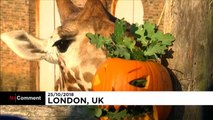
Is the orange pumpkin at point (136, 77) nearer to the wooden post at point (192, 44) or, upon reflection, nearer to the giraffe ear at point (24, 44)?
the wooden post at point (192, 44)

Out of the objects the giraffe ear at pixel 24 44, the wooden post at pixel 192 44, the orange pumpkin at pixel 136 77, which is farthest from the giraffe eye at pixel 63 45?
the wooden post at pixel 192 44

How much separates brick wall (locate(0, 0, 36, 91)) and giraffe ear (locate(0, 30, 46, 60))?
57mm

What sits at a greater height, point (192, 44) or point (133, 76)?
point (192, 44)

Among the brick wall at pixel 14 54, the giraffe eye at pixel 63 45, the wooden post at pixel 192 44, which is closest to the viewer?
the wooden post at pixel 192 44

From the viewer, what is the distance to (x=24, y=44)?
550 cm

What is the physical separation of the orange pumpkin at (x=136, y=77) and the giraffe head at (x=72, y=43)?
4.01 ft

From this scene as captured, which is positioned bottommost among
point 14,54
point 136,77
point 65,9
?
point 136,77

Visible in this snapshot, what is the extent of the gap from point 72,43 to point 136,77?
1.57 meters

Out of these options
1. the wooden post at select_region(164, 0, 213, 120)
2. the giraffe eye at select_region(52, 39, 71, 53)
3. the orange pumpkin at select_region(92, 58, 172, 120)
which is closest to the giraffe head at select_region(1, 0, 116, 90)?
the giraffe eye at select_region(52, 39, 71, 53)

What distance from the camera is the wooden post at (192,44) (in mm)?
4031

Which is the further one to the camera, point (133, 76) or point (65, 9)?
point (65, 9)

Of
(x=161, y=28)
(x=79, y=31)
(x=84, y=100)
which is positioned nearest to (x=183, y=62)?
(x=161, y=28)

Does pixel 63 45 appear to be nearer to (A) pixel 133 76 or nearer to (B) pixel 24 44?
(B) pixel 24 44

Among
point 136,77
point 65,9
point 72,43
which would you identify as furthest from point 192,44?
point 65,9
